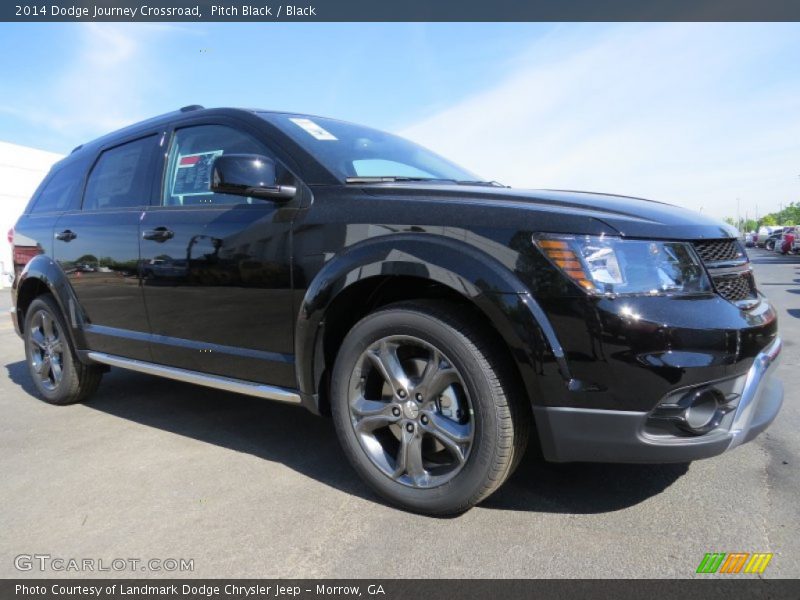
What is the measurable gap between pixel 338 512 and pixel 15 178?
27.7m

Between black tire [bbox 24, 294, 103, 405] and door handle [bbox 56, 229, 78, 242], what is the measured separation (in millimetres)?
501

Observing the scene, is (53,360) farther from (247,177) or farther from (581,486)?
(581,486)

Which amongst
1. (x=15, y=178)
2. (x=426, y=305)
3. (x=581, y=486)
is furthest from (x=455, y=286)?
(x=15, y=178)

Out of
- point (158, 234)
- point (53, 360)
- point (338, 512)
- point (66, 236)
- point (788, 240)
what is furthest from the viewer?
point (788, 240)

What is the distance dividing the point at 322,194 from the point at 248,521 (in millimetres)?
1441

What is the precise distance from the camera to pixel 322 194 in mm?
2686

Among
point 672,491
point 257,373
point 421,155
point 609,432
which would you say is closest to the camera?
point 609,432

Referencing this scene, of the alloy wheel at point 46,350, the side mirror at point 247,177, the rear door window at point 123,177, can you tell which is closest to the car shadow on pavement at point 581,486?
the side mirror at point 247,177

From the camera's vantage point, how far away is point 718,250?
227 cm

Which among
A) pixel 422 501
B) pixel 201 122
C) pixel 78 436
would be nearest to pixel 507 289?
pixel 422 501

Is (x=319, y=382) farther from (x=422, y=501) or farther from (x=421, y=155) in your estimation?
(x=421, y=155)

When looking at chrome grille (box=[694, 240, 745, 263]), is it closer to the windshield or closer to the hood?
the hood

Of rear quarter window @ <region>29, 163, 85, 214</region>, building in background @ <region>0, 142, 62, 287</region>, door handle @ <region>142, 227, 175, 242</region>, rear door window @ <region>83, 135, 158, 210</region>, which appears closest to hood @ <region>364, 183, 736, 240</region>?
door handle @ <region>142, 227, 175, 242</region>

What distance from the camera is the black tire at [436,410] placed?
2.19 metres
